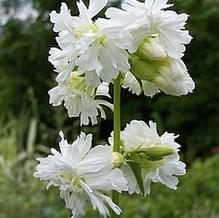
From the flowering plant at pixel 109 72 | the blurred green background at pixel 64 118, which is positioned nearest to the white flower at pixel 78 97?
the flowering plant at pixel 109 72

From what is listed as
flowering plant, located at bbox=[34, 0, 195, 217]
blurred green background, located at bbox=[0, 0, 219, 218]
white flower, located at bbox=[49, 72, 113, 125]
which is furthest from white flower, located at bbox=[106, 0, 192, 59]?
blurred green background, located at bbox=[0, 0, 219, 218]

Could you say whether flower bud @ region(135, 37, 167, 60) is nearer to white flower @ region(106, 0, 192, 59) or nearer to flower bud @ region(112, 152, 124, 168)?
white flower @ region(106, 0, 192, 59)

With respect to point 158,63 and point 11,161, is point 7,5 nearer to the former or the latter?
point 11,161

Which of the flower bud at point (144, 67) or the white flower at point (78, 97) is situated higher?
the flower bud at point (144, 67)

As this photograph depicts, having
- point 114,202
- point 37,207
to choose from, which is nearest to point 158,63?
point 114,202

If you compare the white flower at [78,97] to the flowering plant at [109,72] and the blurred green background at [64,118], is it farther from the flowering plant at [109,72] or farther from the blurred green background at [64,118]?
the blurred green background at [64,118]

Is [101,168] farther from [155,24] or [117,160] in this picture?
[155,24]
